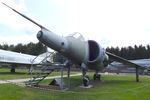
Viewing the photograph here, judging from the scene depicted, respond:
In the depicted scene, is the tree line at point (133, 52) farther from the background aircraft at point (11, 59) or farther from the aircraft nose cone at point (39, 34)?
the aircraft nose cone at point (39, 34)

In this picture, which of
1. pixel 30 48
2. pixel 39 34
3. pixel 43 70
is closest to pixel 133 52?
pixel 30 48

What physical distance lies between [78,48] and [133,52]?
279 ft

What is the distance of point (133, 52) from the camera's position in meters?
100

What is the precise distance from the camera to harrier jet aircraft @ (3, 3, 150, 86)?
47.8 ft

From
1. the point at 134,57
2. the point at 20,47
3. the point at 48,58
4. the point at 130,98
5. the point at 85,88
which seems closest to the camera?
the point at 130,98

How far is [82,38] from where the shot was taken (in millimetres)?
18922

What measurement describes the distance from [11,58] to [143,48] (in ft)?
223

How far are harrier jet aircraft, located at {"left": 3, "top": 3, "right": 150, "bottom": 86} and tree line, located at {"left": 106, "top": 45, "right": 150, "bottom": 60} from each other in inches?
3077

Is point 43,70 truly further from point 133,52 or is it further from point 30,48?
point 30,48

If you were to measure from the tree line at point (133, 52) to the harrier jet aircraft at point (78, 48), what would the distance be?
7815 cm

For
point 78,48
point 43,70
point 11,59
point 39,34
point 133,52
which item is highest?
point 133,52

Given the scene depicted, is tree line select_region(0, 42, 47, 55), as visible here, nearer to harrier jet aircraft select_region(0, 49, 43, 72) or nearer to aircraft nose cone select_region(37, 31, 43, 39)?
harrier jet aircraft select_region(0, 49, 43, 72)

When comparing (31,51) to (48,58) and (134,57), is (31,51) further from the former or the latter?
(48,58)

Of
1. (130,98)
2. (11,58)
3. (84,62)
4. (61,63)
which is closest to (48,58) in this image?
(61,63)
